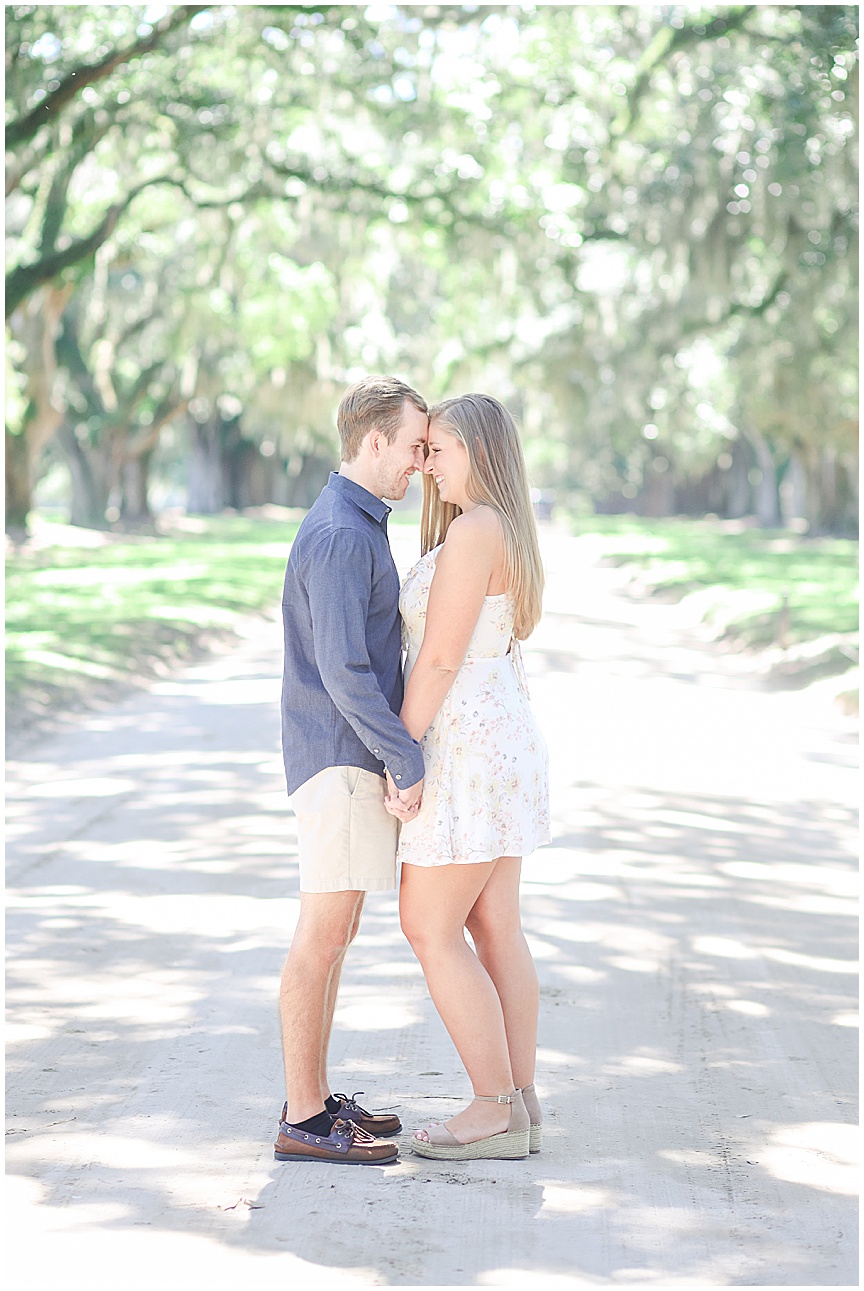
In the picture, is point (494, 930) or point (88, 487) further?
point (88, 487)

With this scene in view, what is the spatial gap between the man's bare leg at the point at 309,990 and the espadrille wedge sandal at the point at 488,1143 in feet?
0.94

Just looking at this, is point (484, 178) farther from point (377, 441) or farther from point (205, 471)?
point (205, 471)

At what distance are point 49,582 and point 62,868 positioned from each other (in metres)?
15.6

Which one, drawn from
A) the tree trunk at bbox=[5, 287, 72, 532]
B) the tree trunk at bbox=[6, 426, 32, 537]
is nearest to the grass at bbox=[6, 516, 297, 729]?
the tree trunk at bbox=[6, 426, 32, 537]

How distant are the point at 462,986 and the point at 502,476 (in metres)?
1.28

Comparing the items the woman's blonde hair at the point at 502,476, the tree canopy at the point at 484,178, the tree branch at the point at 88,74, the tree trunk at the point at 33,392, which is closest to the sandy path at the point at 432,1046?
the woman's blonde hair at the point at 502,476

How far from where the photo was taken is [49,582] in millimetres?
21859

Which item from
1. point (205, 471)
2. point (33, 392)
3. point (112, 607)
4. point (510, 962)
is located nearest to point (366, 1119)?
point (510, 962)

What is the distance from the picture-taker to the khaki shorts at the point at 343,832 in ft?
12.3

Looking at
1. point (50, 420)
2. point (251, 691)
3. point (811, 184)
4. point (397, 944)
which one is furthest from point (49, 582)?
point (397, 944)

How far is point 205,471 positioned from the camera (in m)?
49.6

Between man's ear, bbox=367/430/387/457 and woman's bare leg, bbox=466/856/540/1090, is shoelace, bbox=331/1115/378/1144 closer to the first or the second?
woman's bare leg, bbox=466/856/540/1090

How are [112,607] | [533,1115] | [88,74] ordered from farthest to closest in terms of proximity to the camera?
1. [112,607]
2. [88,74]
3. [533,1115]

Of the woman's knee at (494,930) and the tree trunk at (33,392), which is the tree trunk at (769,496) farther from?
the woman's knee at (494,930)
